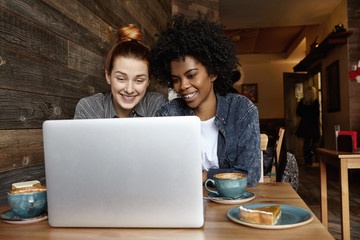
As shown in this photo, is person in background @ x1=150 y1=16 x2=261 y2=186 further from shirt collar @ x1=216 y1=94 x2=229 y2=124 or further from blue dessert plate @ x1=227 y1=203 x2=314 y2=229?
blue dessert plate @ x1=227 y1=203 x2=314 y2=229

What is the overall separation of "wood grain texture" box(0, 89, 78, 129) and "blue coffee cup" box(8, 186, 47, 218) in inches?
21.5

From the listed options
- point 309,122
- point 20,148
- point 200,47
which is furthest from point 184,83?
point 309,122

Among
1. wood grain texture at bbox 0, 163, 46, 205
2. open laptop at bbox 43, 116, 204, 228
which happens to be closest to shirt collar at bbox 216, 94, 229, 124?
open laptop at bbox 43, 116, 204, 228

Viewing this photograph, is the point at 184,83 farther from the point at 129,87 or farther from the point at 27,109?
the point at 27,109

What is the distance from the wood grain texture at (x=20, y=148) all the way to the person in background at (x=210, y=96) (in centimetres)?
57

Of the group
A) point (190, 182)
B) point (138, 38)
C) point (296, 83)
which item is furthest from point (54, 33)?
point (296, 83)

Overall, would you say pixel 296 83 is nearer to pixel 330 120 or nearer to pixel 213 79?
pixel 330 120

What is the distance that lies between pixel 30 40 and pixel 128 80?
45 centimetres

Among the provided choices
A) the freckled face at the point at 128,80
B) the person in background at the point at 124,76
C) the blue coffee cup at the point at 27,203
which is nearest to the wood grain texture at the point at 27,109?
the person in background at the point at 124,76

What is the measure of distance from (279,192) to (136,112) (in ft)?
3.06

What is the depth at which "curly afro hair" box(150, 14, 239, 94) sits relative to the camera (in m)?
1.38

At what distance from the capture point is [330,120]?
18.6ft

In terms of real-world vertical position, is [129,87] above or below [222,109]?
above

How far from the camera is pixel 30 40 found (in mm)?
1353
